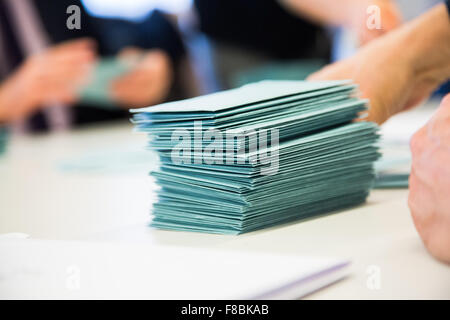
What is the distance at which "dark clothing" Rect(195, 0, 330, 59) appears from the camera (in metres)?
3.64

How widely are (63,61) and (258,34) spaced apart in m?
1.27

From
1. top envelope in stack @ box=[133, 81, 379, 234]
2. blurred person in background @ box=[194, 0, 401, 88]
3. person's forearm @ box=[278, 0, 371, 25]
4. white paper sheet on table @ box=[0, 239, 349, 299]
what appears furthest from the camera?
blurred person in background @ box=[194, 0, 401, 88]

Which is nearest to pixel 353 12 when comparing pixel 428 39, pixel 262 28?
pixel 428 39

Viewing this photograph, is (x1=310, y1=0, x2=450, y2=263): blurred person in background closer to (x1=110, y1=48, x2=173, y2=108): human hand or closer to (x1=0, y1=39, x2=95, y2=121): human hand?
(x1=0, y1=39, x2=95, y2=121): human hand

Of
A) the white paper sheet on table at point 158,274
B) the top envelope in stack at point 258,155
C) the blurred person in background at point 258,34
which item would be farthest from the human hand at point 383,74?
the blurred person in background at point 258,34

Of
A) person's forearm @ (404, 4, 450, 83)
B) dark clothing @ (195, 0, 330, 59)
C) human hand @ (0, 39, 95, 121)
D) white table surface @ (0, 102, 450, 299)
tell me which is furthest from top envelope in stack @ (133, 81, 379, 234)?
dark clothing @ (195, 0, 330, 59)

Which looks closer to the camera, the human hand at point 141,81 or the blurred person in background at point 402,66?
the blurred person in background at point 402,66

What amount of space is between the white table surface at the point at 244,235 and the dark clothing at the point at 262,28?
216 centimetres

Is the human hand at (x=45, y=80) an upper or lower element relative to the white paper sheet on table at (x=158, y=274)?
upper

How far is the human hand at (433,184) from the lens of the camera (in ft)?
2.00

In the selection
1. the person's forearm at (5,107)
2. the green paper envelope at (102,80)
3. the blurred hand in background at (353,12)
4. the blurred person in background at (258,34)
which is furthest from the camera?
the blurred person in background at (258,34)

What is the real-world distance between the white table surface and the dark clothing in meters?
2.16

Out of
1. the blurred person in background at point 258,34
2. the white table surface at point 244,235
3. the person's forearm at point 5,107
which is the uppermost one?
the blurred person in background at point 258,34

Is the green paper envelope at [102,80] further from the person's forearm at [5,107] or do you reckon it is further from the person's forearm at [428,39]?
the person's forearm at [428,39]
